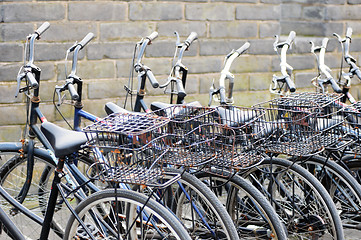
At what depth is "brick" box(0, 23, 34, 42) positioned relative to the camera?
5406 mm

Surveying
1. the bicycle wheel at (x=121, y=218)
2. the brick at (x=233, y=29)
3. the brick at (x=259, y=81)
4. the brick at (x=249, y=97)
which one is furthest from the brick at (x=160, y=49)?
the bicycle wheel at (x=121, y=218)

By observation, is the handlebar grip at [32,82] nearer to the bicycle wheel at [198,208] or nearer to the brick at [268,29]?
the bicycle wheel at [198,208]

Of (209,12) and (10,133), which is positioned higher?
(209,12)

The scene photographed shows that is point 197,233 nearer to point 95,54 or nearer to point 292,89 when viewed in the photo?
point 292,89

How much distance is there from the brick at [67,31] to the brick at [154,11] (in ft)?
1.33

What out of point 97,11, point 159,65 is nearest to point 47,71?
point 97,11

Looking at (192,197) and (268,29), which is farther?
(268,29)

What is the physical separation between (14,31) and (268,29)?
2599mm

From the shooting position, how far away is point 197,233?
402cm

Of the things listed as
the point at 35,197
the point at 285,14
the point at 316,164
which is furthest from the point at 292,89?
the point at 285,14

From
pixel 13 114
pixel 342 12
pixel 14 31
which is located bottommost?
pixel 13 114

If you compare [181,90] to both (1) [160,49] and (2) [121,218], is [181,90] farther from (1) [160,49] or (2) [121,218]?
(1) [160,49]

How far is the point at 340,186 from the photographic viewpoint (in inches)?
175

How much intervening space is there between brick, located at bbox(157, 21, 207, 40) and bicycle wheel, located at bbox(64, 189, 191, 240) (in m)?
2.67
